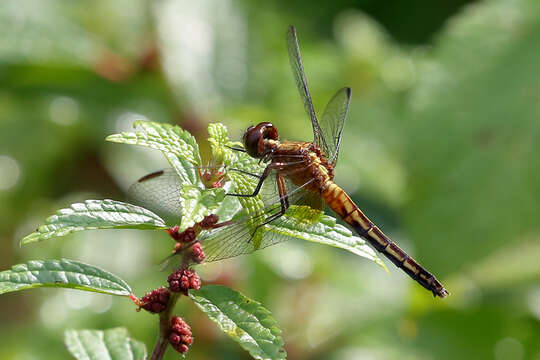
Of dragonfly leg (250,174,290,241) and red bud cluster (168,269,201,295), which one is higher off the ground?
dragonfly leg (250,174,290,241)

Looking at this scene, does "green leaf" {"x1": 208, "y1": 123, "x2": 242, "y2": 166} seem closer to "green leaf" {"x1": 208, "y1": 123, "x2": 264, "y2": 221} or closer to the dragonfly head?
"green leaf" {"x1": 208, "y1": 123, "x2": 264, "y2": 221}

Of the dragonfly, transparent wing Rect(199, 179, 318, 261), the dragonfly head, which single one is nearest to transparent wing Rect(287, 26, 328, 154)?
the dragonfly

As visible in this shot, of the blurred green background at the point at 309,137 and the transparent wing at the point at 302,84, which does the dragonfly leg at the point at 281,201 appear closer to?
the transparent wing at the point at 302,84

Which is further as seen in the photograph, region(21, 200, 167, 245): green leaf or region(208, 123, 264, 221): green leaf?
region(208, 123, 264, 221): green leaf

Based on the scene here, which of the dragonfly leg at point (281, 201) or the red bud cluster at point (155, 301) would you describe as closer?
the red bud cluster at point (155, 301)

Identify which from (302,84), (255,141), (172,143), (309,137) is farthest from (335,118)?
(309,137)

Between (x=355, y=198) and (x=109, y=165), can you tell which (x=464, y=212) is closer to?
(x=355, y=198)

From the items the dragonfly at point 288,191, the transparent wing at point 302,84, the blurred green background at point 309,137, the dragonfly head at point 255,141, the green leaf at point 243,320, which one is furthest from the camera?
the blurred green background at point 309,137

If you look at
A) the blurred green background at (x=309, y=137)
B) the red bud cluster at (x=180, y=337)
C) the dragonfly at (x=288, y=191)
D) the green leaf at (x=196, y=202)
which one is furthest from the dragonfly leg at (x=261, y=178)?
the blurred green background at (x=309, y=137)

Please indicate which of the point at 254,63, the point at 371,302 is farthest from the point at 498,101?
the point at 254,63
